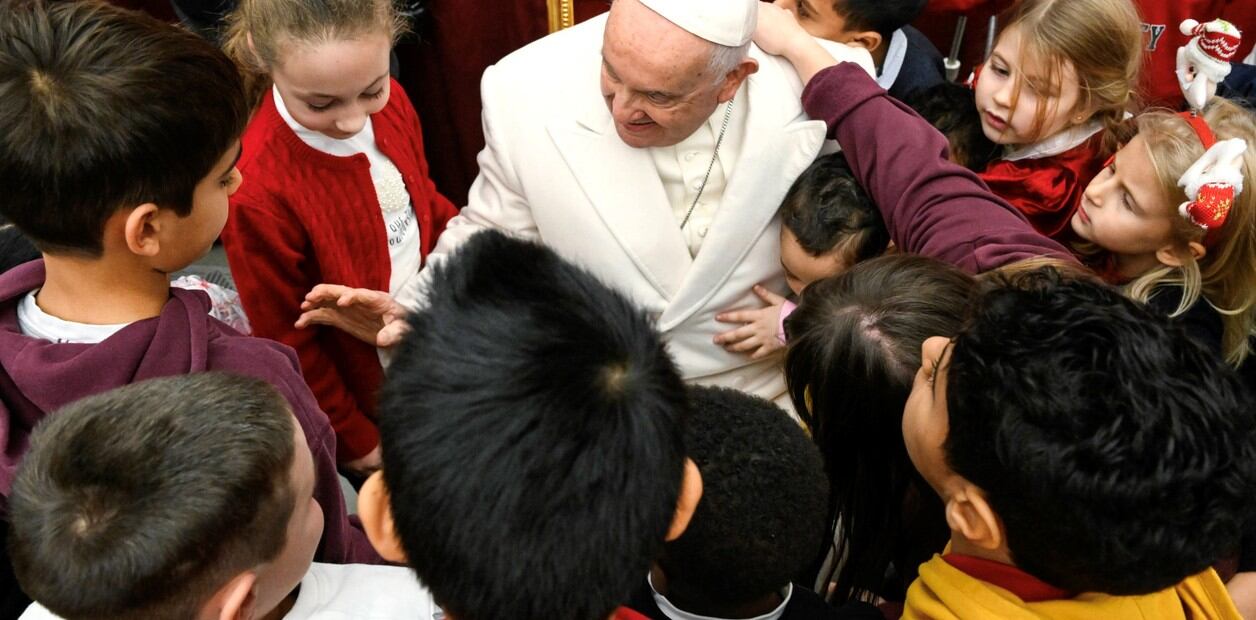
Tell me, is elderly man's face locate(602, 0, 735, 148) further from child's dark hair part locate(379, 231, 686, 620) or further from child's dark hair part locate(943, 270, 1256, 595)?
child's dark hair part locate(379, 231, 686, 620)

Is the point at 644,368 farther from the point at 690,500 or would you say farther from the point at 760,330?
the point at 760,330

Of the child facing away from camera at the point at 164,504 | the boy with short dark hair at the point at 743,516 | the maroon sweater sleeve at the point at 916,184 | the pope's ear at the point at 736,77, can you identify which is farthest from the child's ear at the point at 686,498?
the pope's ear at the point at 736,77

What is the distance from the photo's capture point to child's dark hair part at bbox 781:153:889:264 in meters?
1.90

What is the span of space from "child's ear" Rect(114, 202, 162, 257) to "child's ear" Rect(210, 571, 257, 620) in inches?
19.1

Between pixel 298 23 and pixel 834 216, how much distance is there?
1036 mm

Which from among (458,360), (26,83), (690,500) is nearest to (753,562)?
(690,500)

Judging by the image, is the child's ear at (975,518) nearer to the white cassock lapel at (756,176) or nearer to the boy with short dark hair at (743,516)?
the boy with short dark hair at (743,516)

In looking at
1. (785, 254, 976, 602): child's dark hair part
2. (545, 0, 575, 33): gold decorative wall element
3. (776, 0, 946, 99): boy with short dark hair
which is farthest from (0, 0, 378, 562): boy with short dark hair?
(545, 0, 575, 33): gold decorative wall element

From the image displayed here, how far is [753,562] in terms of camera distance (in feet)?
3.90

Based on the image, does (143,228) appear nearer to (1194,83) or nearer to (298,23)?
(298,23)

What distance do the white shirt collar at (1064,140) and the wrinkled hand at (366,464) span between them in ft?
5.26

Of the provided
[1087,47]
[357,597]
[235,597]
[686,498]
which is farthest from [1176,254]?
Answer: [235,597]

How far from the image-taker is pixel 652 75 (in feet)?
5.75

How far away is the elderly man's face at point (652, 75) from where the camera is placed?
68.5 inches
